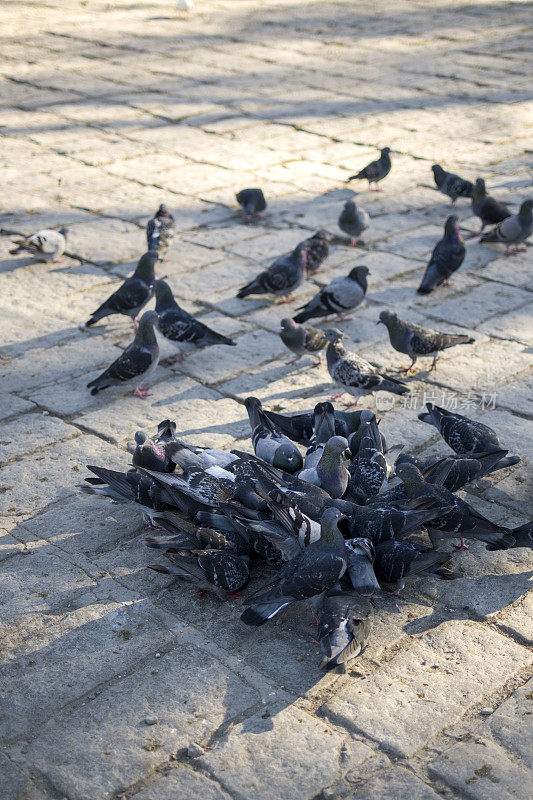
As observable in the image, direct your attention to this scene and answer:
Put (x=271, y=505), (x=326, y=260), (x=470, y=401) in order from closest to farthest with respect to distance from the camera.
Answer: (x=271, y=505), (x=470, y=401), (x=326, y=260)

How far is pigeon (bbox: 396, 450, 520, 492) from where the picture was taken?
4.61 m

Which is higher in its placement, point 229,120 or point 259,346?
point 229,120

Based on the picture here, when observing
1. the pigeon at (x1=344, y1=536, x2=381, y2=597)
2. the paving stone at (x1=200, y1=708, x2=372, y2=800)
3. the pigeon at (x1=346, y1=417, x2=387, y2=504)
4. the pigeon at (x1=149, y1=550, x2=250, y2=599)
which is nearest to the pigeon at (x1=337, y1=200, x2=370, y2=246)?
the pigeon at (x1=346, y1=417, x2=387, y2=504)

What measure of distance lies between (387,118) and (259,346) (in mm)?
6674

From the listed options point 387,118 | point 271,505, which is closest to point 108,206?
point 387,118

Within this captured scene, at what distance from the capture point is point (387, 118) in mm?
12070

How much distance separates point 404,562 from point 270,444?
4.05ft

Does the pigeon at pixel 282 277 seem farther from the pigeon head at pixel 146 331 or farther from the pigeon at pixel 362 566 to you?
the pigeon at pixel 362 566

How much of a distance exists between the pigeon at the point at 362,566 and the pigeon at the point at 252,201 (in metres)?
5.30

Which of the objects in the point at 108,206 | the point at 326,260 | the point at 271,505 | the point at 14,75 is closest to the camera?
the point at 271,505

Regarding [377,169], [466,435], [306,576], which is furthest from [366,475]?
[377,169]

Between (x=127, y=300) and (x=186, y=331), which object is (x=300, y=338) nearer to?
(x=186, y=331)

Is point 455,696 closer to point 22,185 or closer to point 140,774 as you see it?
point 140,774

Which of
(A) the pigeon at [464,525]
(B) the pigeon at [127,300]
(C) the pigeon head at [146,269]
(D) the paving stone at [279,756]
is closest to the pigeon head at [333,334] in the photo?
(B) the pigeon at [127,300]
